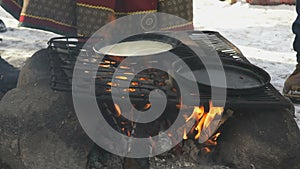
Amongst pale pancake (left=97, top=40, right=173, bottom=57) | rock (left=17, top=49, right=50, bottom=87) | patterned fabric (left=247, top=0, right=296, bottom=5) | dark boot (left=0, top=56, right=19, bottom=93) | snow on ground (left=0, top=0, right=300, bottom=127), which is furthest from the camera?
patterned fabric (left=247, top=0, right=296, bottom=5)

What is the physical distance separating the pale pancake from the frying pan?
19cm

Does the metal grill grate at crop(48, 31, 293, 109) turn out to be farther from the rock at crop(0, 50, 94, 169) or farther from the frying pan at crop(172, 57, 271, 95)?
the rock at crop(0, 50, 94, 169)

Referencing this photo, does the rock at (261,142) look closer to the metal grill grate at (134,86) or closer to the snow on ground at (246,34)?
the metal grill grate at (134,86)

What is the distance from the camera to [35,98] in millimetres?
2182

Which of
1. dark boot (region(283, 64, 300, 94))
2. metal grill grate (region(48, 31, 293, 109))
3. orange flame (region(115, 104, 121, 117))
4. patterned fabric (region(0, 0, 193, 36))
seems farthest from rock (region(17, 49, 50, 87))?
dark boot (region(283, 64, 300, 94))

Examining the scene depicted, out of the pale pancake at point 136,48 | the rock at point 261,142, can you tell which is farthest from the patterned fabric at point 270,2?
the rock at point 261,142

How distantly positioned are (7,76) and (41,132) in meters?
1.72

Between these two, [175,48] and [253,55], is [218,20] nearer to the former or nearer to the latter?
[253,55]

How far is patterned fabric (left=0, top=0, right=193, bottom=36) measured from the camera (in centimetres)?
284

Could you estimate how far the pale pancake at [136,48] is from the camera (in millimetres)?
2215

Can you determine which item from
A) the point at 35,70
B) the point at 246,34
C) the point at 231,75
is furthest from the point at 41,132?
the point at 246,34

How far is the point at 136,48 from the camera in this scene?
231cm

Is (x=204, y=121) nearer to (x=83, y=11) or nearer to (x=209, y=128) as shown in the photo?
(x=209, y=128)

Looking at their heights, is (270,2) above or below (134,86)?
below
